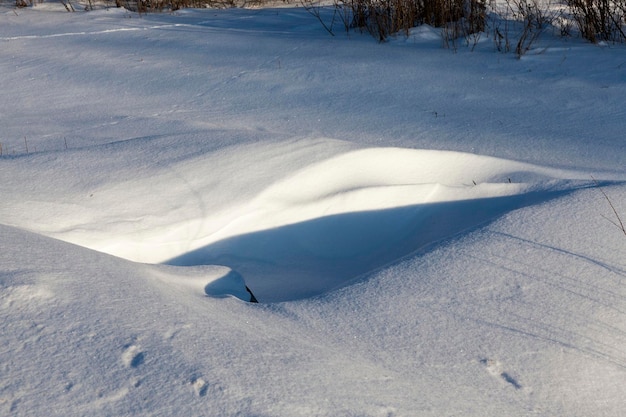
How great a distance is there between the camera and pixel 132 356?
1.64m

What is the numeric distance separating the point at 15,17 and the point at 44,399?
5.63 metres

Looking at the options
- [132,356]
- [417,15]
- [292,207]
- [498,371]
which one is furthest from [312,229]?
[417,15]

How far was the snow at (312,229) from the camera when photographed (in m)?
1.65

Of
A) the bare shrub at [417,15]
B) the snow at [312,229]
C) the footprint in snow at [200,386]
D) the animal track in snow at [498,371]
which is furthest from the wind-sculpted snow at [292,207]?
the bare shrub at [417,15]

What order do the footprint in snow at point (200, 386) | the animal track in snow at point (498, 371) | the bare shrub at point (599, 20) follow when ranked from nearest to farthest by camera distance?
the footprint in snow at point (200, 386) → the animal track in snow at point (498, 371) → the bare shrub at point (599, 20)

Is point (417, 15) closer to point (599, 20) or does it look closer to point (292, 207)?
point (599, 20)

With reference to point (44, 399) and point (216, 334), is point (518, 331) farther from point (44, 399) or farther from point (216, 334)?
point (44, 399)

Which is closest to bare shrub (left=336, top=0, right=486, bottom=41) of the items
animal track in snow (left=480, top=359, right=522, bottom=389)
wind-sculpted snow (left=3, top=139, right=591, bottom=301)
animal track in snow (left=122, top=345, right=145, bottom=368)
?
wind-sculpted snow (left=3, top=139, right=591, bottom=301)

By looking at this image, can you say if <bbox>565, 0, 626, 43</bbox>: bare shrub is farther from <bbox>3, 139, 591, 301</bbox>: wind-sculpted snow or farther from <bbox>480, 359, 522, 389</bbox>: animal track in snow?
<bbox>480, 359, 522, 389</bbox>: animal track in snow

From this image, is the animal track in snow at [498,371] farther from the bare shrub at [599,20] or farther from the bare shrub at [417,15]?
the bare shrub at [599,20]

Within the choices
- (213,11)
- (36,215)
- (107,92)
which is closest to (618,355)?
(36,215)

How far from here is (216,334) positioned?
5.86 ft

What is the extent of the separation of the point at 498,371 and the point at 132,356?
0.84m

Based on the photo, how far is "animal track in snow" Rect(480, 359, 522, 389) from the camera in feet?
5.78
